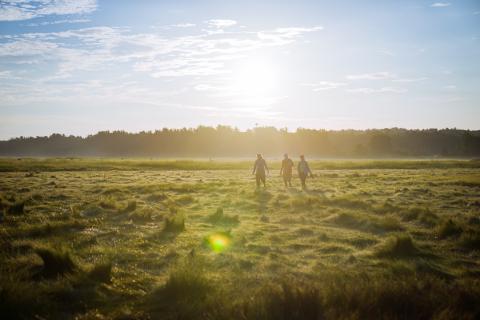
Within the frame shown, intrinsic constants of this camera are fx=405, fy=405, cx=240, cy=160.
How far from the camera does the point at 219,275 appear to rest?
7.58m

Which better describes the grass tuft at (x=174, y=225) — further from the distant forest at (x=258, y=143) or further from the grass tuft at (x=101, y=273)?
the distant forest at (x=258, y=143)

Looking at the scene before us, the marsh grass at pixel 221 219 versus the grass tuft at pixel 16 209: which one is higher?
the grass tuft at pixel 16 209

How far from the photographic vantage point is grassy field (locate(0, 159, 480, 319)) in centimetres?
555

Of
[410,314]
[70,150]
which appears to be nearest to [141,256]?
[410,314]

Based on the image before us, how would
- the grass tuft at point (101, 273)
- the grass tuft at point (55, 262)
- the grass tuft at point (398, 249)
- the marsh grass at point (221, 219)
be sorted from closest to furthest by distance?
the grass tuft at point (101, 273)
the grass tuft at point (55, 262)
the grass tuft at point (398, 249)
the marsh grass at point (221, 219)

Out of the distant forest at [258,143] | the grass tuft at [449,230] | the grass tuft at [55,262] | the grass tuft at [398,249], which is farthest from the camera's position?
the distant forest at [258,143]

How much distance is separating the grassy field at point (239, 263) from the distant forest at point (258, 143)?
109 meters

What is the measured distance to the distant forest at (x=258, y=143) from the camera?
415 feet

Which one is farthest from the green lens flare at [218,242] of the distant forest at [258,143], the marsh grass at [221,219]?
the distant forest at [258,143]

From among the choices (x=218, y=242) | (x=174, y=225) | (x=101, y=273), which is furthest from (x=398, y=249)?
(x=101, y=273)

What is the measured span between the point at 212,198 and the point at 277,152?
385 ft

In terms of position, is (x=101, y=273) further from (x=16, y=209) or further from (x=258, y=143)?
(x=258, y=143)

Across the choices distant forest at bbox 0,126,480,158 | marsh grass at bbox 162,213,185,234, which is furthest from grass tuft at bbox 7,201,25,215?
distant forest at bbox 0,126,480,158

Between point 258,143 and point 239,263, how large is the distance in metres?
134
